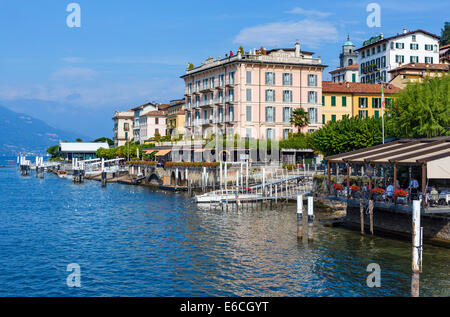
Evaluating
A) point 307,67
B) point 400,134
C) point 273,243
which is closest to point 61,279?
point 273,243

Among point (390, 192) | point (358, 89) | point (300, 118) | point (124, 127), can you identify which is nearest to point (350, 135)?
point (300, 118)

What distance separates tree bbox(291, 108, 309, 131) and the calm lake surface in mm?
33776

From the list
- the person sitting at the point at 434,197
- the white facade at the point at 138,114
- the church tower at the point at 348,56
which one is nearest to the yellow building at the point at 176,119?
the white facade at the point at 138,114

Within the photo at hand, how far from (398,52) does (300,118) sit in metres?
36.3

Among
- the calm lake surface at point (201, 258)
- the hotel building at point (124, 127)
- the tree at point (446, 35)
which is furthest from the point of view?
the hotel building at point (124, 127)

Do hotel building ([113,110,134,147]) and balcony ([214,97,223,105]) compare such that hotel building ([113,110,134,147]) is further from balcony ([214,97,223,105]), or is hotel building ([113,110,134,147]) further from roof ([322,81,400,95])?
roof ([322,81,400,95])

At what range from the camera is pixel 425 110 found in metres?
47.3

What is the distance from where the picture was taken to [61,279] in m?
27.2

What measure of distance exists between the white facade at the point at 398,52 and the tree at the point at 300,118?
28102 mm

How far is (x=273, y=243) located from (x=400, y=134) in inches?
898

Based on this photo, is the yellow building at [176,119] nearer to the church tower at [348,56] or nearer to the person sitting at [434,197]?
the church tower at [348,56]

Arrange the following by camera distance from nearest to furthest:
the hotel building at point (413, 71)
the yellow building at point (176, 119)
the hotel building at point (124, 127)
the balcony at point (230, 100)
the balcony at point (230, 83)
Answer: the balcony at point (230, 100) < the balcony at point (230, 83) < the hotel building at point (413, 71) < the yellow building at point (176, 119) < the hotel building at point (124, 127)

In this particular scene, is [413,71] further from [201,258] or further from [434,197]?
[201,258]

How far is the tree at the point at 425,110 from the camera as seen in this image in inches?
1853
